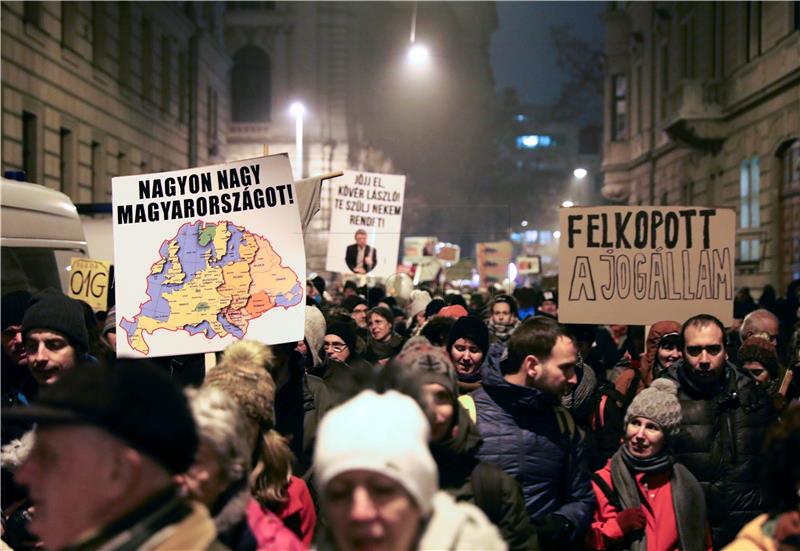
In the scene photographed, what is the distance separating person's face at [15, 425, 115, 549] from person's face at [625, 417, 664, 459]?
134 inches

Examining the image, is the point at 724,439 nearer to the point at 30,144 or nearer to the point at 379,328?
the point at 379,328

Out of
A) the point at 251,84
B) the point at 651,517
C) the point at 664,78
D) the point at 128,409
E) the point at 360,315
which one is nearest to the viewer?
the point at 128,409

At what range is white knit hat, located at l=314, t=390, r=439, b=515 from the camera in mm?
2777

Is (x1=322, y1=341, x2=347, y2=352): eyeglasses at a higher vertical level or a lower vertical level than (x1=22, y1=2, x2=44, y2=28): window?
lower

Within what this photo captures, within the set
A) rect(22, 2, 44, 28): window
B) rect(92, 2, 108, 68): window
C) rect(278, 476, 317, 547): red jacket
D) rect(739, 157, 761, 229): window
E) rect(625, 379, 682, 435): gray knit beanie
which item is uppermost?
rect(92, 2, 108, 68): window

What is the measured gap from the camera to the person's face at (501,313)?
1067 centimetres

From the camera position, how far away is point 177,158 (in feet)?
119

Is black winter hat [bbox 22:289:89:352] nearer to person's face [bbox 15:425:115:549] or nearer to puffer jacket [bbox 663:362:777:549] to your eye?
puffer jacket [bbox 663:362:777:549]

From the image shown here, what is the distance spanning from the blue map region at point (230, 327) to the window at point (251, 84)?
56436mm

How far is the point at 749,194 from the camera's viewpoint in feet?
87.6

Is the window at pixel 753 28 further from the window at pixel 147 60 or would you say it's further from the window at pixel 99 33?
the window at pixel 147 60

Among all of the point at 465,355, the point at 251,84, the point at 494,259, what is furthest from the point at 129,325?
the point at 251,84

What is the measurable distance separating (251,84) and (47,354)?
58.0m

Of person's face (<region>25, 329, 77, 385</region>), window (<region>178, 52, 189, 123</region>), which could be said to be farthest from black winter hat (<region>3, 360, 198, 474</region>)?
window (<region>178, 52, 189, 123</region>)
